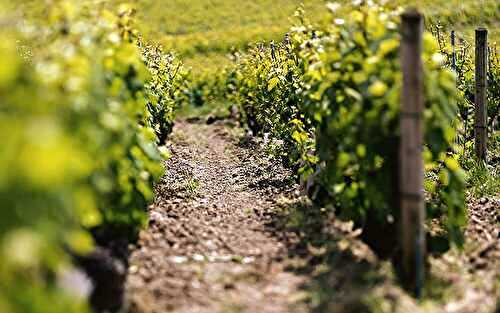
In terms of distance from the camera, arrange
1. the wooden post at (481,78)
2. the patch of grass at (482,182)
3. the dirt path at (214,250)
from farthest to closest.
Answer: the wooden post at (481,78) → the patch of grass at (482,182) → the dirt path at (214,250)

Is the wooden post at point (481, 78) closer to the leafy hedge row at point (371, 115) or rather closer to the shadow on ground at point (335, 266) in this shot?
the leafy hedge row at point (371, 115)

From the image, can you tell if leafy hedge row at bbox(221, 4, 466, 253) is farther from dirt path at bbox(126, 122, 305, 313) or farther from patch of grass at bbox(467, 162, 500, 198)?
patch of grass at bbox(467, 162, 500, 198)

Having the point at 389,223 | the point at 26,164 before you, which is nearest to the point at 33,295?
the point at 26,164

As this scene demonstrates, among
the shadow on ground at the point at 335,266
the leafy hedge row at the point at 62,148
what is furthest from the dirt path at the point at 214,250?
the leafy hedge row at the point at 62,148

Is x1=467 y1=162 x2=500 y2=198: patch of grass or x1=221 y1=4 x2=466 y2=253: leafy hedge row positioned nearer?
x1=221 y1=4 x2=466 y2=253: leafy hedge row

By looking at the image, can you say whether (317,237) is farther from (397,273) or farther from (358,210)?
(397,273)

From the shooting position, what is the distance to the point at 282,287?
179 inches

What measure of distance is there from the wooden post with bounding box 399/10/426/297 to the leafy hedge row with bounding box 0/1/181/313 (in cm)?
153

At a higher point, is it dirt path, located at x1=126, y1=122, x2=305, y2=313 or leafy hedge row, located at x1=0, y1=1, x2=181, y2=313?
leafy hedge row, located at x1=0, y1=1, x2=181, y2=313

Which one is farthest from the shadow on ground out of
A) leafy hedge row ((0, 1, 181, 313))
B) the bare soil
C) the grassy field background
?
the grassy field background

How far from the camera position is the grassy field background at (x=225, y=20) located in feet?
96.8

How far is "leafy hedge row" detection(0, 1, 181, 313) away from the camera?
2361 mm

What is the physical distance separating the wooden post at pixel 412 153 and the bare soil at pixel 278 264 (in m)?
0.17

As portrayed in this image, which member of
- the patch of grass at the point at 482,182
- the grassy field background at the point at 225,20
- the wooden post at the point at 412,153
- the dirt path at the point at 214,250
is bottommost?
the dirt path at the point at 214,250
